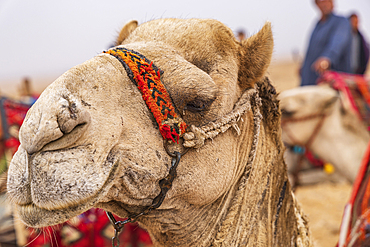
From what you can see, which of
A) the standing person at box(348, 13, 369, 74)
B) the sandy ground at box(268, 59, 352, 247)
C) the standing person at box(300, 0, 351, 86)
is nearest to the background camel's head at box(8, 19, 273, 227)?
the sandy ground at box(268, 59, 352, 247)

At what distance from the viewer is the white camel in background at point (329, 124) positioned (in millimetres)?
4543

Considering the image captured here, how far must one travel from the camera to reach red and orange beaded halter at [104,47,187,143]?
134 centimetres

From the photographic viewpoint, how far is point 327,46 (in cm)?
564

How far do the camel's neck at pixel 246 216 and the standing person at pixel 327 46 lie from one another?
4.09 meters

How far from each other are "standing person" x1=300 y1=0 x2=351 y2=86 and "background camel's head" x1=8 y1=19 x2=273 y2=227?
424 cm

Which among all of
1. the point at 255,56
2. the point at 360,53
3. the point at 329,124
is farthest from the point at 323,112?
the point at 255,56

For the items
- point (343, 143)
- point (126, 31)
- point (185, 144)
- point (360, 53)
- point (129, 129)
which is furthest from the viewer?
point (360, 53)

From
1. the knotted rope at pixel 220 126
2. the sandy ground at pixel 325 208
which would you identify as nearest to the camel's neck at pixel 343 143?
the sandy ground at pixel 325 208

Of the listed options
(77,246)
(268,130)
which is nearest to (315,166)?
(77,246)

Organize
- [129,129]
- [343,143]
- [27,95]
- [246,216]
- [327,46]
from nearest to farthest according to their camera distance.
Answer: [129,129] → [246,216] → [343,143] → [327,46] → [27,95]

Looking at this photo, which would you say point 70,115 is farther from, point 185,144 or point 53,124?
point 185,144

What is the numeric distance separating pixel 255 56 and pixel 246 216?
0.80 m

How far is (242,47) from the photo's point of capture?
5.74 feet

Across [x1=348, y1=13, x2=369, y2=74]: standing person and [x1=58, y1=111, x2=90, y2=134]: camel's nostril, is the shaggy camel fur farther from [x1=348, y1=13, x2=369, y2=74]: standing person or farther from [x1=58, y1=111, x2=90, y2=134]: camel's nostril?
[x1=348, y1=13, x2=369, y2=74]: standing person
